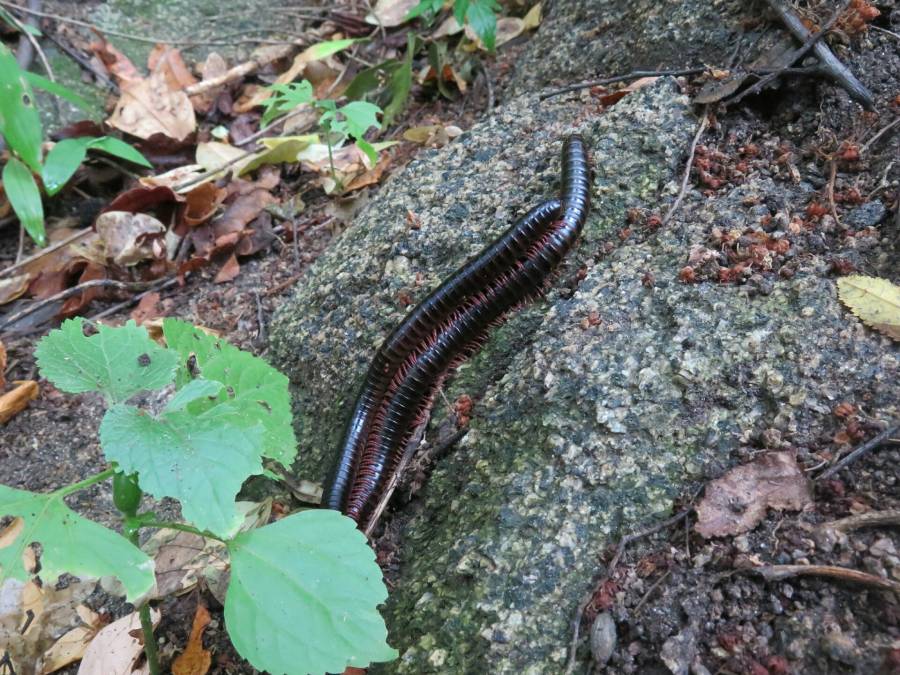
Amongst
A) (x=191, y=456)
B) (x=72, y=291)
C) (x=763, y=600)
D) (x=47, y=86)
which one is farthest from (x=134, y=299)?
(x=763, y=600)

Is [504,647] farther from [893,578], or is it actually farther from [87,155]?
[87,155]

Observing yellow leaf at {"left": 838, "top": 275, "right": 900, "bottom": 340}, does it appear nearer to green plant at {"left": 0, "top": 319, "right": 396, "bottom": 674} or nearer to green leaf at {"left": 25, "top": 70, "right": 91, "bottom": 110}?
green plant at {"left": 0, "top": 319, "right": 396, "bottom": 674}

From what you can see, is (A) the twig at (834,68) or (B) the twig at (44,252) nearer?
(A) the twig at (834,68)

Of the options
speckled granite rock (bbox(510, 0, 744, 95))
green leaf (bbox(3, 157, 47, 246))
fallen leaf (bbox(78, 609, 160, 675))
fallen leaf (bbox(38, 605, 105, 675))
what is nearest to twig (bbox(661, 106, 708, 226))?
speckled granite rock (bbox(510, 0, 744, 95))

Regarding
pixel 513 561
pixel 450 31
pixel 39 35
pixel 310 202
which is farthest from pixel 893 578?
pixel 39 35

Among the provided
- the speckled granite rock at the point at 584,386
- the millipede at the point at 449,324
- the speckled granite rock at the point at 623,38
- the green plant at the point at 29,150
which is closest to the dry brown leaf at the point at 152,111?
the green plant at the point at 29,150

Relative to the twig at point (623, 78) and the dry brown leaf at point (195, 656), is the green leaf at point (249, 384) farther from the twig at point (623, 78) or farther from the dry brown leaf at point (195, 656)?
the twig at point (623, 78)
